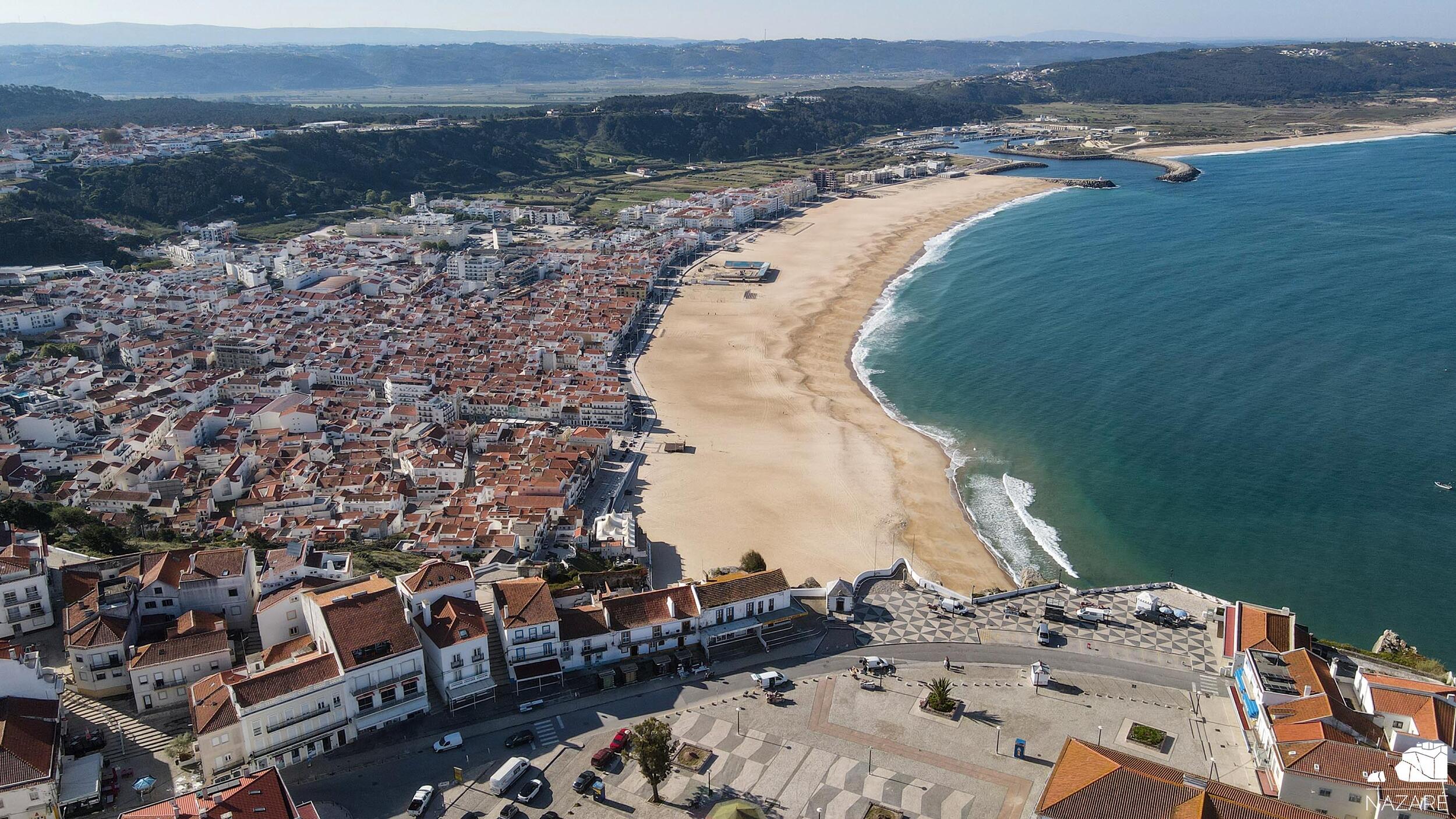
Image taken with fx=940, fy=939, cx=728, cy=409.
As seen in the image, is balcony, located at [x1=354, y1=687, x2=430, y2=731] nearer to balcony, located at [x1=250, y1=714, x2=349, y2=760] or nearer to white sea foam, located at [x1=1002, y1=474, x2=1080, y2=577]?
balcony, located at [x1=250, y1=714, x2=349, y2=760]

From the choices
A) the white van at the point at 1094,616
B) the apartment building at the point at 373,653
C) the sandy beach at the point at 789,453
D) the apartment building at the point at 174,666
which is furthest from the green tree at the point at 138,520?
the white van at the point at 1094,616

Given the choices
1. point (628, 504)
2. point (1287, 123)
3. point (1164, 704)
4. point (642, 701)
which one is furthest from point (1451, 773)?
point (1287, 123)

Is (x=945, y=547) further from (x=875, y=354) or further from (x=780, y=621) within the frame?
(x=875, y=354)

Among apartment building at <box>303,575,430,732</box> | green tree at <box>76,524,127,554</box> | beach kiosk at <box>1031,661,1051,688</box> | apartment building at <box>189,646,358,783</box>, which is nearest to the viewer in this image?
apartment building at <box>189,646,358,783</box>

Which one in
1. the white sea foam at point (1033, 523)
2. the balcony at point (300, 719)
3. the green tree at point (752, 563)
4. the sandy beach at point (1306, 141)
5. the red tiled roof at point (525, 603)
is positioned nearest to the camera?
the balcony at point (300, 719)

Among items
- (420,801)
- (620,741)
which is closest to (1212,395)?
(620,741)

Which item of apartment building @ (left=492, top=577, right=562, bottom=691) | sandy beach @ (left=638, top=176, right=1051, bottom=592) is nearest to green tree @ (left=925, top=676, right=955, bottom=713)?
apartment building @ (left=492, top=577, right=562, bottom=691)

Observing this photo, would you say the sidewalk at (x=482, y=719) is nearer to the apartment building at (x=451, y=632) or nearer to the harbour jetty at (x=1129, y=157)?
the apartment building at (x=451, y=632)
